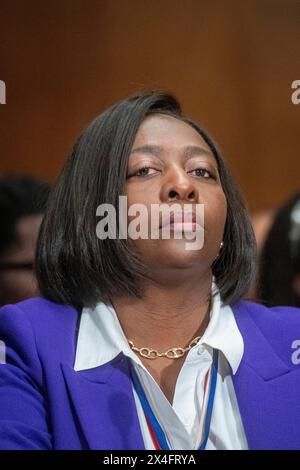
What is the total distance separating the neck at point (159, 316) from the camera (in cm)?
113

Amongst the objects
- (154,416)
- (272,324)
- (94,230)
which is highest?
(94,230)

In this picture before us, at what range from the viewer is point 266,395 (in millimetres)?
1062

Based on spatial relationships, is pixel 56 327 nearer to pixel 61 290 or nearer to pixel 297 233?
pixel 61 290

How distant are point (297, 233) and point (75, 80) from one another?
2.12 ft

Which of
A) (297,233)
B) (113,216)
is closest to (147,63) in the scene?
(297,233)

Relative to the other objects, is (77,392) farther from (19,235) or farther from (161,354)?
(19,235)

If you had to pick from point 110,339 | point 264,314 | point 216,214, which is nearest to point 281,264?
point 264,314

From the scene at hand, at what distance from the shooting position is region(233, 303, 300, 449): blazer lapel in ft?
3.34

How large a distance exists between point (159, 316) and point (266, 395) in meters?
0.20

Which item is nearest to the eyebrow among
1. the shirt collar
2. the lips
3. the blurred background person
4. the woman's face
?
the woman's face

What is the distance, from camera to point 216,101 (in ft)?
6.31

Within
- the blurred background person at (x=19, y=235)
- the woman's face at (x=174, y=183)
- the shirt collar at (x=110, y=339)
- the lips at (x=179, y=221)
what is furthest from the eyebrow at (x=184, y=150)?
the blurred background person at (x=19, y=235)

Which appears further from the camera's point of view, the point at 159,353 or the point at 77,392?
the point at 159,353
